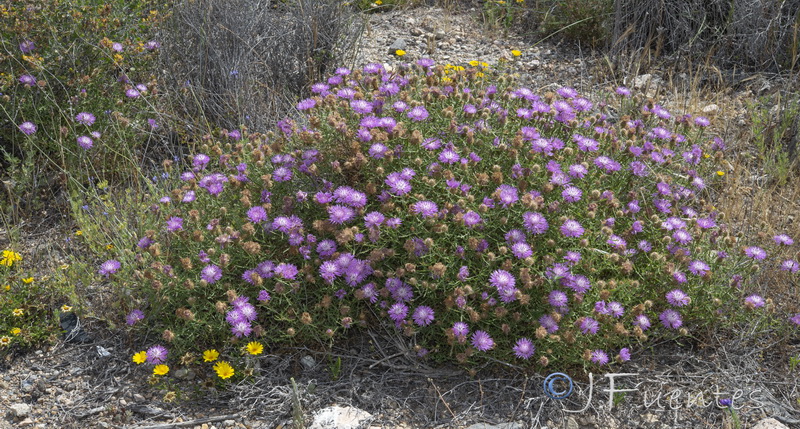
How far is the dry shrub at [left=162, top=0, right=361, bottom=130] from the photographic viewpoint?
4309 mm

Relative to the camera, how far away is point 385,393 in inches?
105

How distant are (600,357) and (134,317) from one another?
1.82 metres

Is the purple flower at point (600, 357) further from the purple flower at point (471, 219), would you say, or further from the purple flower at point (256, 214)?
the purple flower at point (256, 214)

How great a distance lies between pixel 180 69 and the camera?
458cm

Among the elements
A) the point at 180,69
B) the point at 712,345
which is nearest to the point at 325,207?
the point at 712,345

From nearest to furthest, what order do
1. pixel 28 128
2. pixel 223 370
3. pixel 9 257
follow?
pixel 223 370 → pixel 9 257 → pixel 28 128

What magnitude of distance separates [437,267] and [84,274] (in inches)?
66.5

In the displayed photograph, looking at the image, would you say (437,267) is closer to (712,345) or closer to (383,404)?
(383,404)

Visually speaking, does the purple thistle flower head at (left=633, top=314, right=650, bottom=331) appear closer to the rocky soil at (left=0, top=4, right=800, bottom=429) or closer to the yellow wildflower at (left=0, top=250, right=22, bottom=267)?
the rocky soil at (left=0, top=4, right=800, bottom=429)

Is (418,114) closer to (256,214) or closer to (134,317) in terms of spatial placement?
(256,214)

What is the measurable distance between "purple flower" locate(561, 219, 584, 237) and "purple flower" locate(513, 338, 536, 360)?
43cm

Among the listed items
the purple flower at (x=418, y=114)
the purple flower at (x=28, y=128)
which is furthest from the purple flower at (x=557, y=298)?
the purple flower at (x=28, y=128)

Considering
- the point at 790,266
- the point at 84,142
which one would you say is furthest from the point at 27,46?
the point at 790,266

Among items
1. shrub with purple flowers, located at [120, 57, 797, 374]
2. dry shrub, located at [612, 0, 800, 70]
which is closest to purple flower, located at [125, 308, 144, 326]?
shrub with purple flowers, located at [120, 57, 797, 374]
